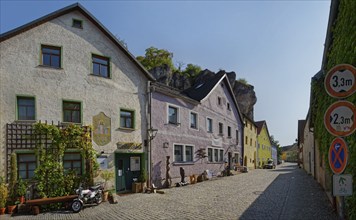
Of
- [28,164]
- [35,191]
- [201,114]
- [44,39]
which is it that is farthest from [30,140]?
[201,114]

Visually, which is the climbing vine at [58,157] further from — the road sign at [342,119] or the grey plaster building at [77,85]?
the road sign at [342,119]

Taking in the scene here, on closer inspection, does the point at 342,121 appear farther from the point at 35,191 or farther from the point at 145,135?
the point at 145,135

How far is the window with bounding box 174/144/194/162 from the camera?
20.5m

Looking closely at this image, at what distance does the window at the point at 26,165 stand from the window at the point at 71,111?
7.46ft

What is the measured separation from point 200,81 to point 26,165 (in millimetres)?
36414

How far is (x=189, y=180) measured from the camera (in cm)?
2131

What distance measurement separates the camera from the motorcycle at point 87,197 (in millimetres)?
11539

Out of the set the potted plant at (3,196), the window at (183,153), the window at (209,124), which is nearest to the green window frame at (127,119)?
the window at (183,153)

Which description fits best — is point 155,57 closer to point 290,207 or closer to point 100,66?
point 100,66

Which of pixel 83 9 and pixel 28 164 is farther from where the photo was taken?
pixel 83 9

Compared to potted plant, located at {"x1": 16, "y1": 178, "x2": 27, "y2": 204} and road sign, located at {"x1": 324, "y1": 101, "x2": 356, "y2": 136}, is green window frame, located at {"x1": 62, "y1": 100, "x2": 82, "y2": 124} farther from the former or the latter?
road sign, located at {"x1": 324, "y1": 101, "x2": 356, "y2": 136}

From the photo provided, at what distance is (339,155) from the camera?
13.9 feet

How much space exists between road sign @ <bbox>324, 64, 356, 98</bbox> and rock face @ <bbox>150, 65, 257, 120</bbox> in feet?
121

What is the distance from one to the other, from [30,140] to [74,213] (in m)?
3.96
